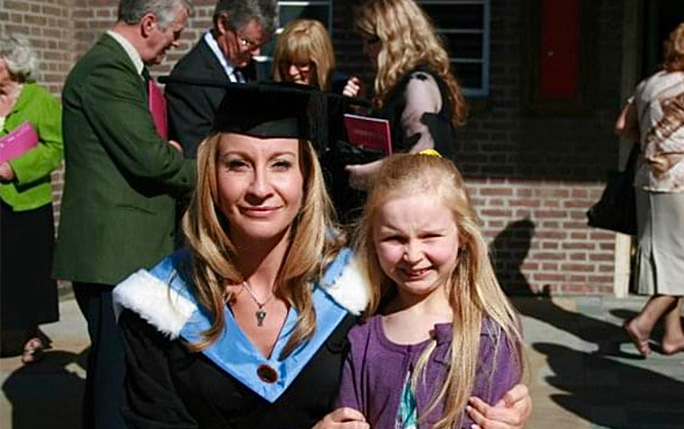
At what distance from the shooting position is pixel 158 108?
4.67 meters

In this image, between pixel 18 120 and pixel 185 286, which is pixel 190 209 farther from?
pixel 18 120

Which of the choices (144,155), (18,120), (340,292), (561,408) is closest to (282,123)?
(340,292)

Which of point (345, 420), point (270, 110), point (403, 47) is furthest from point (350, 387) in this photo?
point (403, 47)

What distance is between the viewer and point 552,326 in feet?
24.2

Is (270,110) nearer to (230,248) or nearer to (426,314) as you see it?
(230,248)

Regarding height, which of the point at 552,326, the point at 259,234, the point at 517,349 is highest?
the point at 259,234

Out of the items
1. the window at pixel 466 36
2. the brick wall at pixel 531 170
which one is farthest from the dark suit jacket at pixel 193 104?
the window at pixel 466 36

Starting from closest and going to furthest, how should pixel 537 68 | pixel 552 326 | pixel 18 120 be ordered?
pixel 18 120 → pixel 552 326 → pixel 537 68

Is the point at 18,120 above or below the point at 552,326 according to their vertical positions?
above

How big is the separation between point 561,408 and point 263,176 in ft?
11.7

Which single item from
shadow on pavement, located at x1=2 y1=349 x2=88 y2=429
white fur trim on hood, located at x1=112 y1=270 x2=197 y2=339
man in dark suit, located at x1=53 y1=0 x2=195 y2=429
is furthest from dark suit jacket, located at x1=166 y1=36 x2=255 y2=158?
white fur trim on hood, located at x1=112 y1=270 x2=197 y2=339

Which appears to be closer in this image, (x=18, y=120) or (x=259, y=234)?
(x=259, y=234)

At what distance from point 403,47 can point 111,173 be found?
122cm

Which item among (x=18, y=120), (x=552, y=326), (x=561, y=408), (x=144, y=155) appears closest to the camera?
(x=144, y=155)
